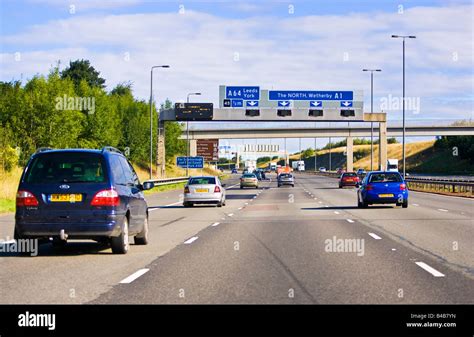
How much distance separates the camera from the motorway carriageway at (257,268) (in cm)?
978

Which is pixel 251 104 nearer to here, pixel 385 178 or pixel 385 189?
pixel 385 178

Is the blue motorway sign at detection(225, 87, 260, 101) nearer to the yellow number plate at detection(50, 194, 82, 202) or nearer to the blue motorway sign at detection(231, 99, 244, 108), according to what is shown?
the blue motorway sign at detection(231, 99, 244, 108)

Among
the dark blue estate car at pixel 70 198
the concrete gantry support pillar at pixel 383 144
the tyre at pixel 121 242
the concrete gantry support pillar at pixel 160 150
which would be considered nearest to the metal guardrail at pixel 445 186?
the concrete gantry support pillar at pixel 383 144

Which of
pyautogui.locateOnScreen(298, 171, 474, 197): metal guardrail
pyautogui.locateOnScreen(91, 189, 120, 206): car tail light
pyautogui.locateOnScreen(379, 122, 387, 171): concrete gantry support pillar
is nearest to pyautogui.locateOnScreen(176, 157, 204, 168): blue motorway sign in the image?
pyautogui.locateOnScreen(379, 122, 387, 171): concrete gantry support pillar

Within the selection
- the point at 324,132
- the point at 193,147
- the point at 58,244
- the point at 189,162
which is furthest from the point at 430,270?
the point at 324,132

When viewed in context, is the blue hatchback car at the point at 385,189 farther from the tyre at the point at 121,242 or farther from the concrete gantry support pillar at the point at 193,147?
the concrete gantry support pillar at the point at 193,147

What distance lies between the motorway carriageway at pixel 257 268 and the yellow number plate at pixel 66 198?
1003 mm

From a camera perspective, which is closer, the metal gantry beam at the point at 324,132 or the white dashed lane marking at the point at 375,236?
the white dashed lane marking at the point at 375,236

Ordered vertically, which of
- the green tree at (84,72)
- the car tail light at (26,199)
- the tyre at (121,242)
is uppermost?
the green tree at (84,72)
